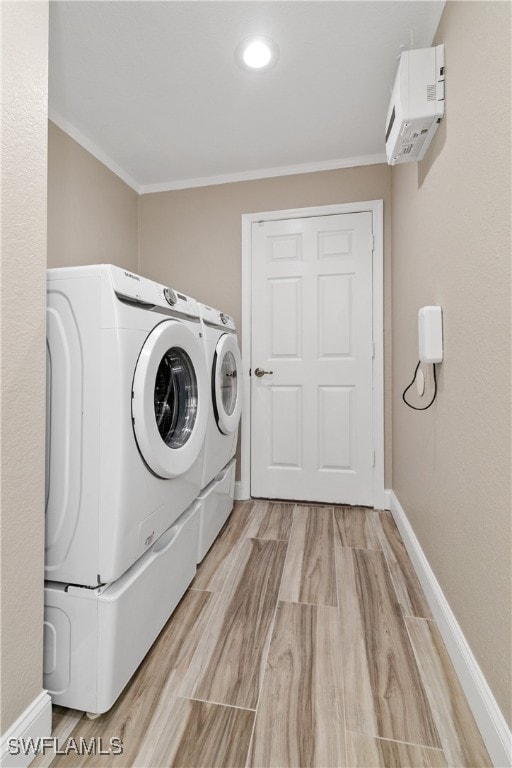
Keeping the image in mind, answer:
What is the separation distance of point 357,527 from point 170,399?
142 cm

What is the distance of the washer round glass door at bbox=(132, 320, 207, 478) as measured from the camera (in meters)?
1.06

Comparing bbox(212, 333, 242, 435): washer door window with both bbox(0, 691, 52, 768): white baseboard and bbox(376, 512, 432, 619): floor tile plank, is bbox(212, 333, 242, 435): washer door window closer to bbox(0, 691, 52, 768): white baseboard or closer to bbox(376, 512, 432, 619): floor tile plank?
bbox(376, 512, 432, 619): floor tile plank

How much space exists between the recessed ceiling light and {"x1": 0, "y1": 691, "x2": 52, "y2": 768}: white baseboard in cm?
234

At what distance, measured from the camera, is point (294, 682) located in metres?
1.11

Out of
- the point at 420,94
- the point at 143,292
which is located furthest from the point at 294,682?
the point at 420,94

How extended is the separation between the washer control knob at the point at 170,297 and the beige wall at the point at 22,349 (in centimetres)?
45

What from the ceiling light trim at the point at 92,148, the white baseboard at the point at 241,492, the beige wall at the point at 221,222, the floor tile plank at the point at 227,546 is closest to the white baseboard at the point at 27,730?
the floor tile plank at the point at 227,546

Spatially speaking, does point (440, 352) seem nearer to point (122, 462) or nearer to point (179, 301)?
point (179, 301)

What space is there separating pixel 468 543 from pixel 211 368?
125 cm

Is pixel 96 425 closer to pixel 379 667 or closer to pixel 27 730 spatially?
pixel 27 730

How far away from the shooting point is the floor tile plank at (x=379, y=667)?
38.2 inches

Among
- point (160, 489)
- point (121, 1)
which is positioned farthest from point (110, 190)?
point (160, 489)

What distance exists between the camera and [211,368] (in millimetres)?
1829

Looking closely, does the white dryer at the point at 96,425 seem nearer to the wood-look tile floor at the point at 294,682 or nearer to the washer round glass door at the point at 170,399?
the washer round glass door at the point at 170,399
